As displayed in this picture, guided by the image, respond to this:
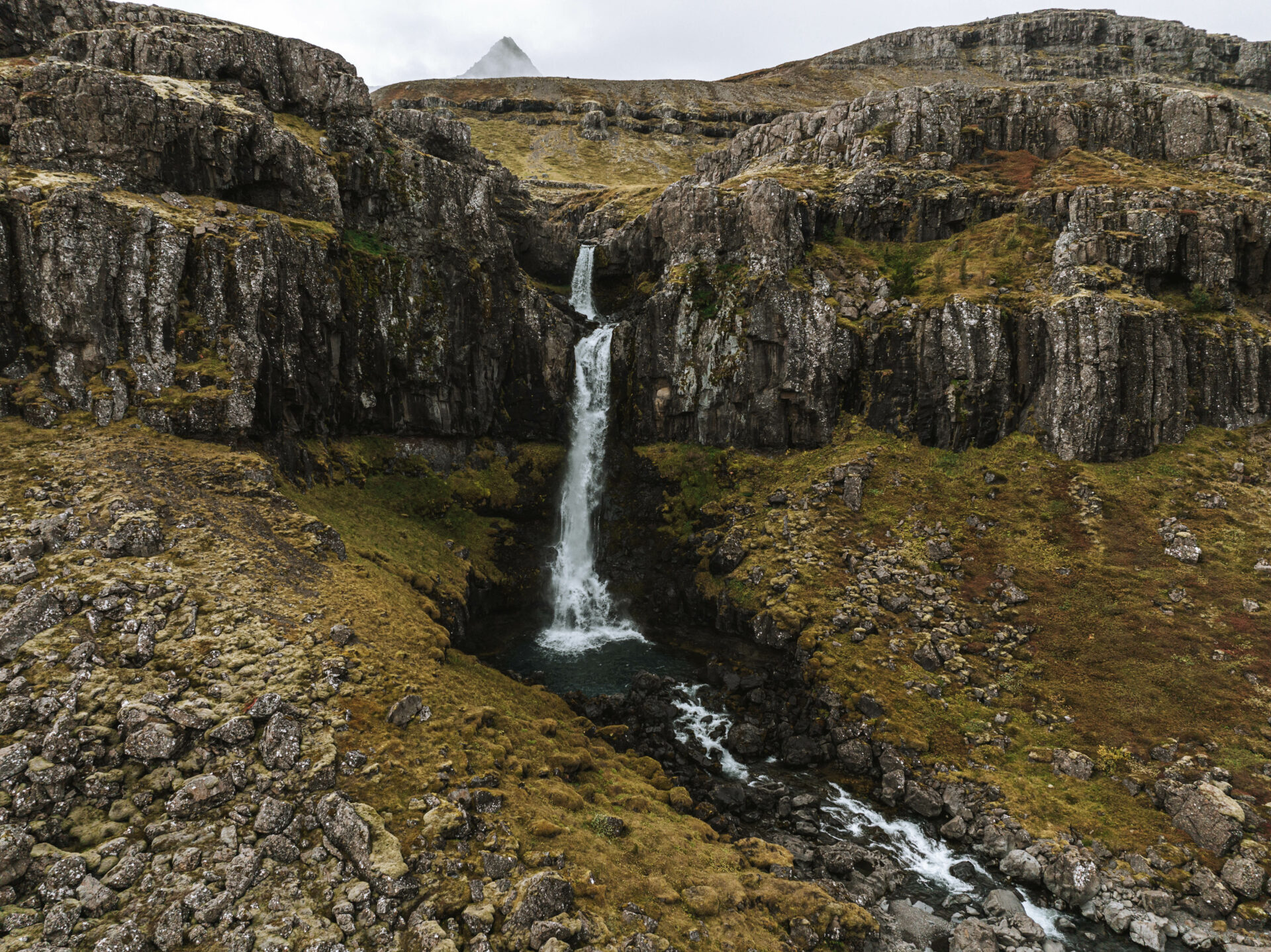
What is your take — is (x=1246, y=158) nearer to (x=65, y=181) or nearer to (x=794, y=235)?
(x=794, y=235)

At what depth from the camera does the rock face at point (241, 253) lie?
76.6 ft

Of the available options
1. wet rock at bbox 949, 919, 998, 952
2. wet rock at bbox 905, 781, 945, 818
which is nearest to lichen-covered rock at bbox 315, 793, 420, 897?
wet rock at bbox 949, 919, 998, 952

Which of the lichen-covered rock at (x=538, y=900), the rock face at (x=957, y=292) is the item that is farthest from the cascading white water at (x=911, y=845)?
the rock face at (x=957, y=292)

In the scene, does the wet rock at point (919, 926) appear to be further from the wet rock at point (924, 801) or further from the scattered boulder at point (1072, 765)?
the scattered boulder at point (1072, 765)

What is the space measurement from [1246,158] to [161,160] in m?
70.6

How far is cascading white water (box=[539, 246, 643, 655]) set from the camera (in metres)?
34.2

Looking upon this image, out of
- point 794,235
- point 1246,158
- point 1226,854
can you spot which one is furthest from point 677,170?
point 1226,854

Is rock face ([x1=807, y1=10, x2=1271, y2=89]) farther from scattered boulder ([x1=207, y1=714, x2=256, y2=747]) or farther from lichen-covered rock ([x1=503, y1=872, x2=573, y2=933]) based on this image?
scattered boulder ([x1=207, y1=714, x2=256, y2=747])

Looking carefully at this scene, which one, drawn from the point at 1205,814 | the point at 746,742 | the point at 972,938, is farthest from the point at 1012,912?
the point at 746,742

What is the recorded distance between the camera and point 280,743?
1459cm

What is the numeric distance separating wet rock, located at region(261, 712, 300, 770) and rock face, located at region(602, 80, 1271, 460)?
30045 millimetres

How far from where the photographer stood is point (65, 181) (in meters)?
24.6

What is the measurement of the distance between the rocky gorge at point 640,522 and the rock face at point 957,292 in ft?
1.01

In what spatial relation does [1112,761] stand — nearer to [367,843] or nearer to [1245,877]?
[1245,877]
